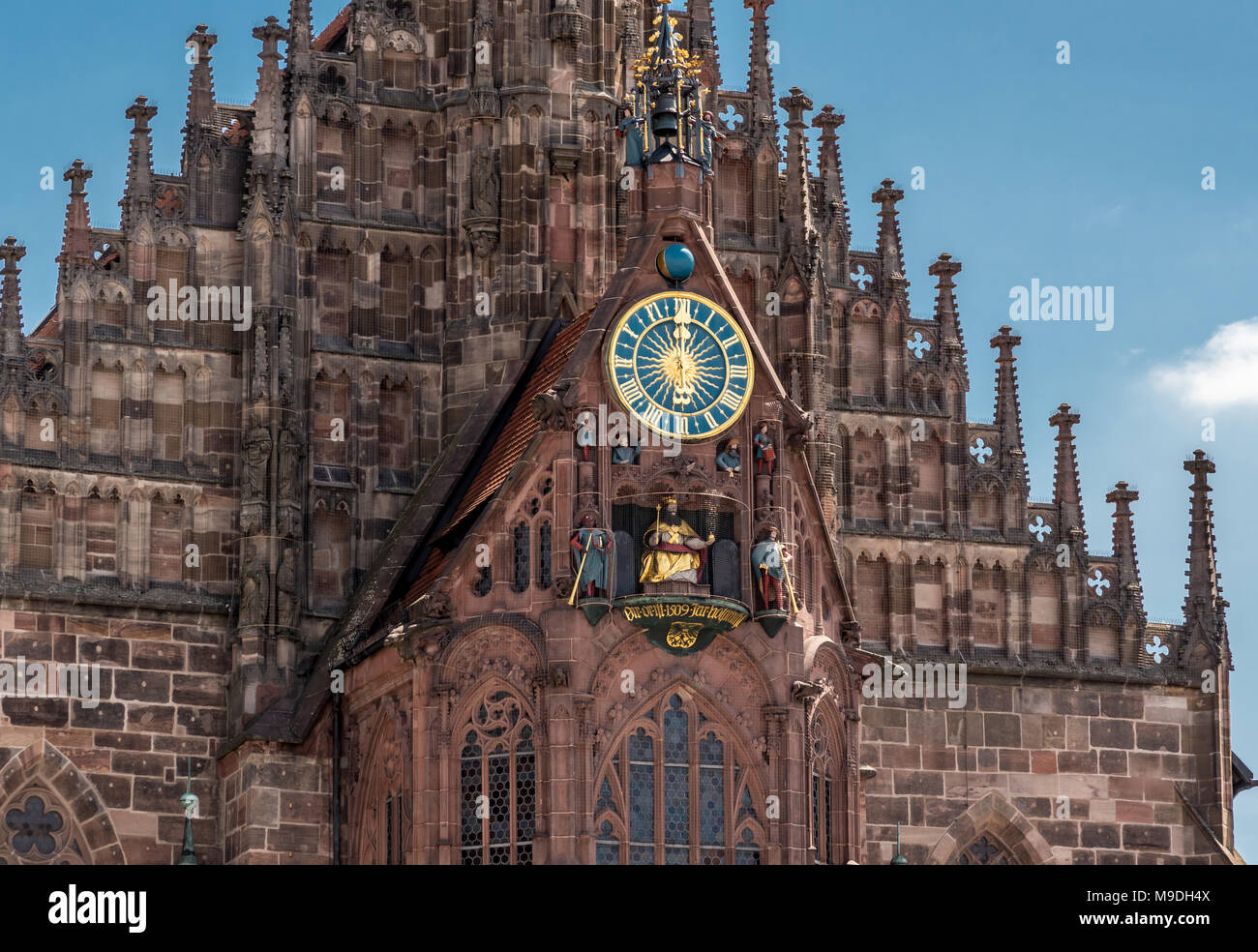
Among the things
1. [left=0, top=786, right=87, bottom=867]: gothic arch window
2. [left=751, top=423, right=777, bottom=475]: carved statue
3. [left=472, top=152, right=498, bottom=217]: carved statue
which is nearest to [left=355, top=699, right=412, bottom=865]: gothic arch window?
[left=0, top=786, right=87, bottom=867]: gothic arch window

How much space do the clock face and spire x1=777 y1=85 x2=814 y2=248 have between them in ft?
24.1

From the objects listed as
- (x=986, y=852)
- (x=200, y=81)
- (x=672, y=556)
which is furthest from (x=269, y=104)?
(x=986, y=852)

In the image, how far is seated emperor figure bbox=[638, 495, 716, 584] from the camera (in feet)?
223

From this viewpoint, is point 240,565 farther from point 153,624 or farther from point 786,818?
point 786,818

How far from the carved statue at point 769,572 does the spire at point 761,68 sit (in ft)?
38.0

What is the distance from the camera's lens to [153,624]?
7244cm

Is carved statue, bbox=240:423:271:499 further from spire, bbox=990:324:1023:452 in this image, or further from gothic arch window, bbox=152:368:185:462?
spire, bbox=990:324:1023:452

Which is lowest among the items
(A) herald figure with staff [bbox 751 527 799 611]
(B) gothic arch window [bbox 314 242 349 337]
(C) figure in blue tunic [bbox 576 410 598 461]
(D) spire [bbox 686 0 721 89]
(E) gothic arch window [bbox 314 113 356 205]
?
(A) herald figure with staff [bbox 751 527 799 611]

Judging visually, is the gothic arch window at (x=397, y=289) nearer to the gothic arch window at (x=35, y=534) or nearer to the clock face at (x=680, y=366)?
the clock face at (x=680, y=366)

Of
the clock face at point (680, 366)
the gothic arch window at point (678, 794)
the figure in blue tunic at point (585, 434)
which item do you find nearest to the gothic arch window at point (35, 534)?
the figure in blue tunic at point (585, 434)

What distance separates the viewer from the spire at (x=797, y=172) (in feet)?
251

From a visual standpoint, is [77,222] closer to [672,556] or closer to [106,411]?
[106,411]
